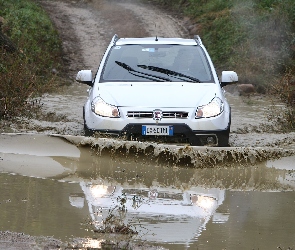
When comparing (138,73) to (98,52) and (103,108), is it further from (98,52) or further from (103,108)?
(98,52)

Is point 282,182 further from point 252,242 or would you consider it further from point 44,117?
point 44,117

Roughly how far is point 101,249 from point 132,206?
71.2 inches

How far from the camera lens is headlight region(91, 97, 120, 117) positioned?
9.79 m

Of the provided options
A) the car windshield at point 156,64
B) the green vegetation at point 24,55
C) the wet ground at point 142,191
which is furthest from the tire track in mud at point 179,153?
the green vegetation at point 24,55

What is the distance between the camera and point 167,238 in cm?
622

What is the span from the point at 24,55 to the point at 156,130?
956 centimetres

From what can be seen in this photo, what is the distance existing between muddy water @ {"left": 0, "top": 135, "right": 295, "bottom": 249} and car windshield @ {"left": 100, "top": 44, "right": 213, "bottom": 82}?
5.03ft

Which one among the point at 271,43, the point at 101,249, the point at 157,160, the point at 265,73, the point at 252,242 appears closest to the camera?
the point at 101,249

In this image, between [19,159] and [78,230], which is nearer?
[78,230]

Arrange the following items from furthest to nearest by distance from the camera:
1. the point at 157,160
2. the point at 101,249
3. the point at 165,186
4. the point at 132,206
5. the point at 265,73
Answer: the point at 265,73 < the point at 157,160 < the point at 165,186 < the point at 132,206 < the point at 101,249

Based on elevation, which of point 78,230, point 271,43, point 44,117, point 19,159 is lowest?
point 271,43

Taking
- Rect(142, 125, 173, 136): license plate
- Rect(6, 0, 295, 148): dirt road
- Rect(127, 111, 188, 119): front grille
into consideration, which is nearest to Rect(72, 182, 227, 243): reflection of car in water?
Rect(142, 125, 173, 136): license plate

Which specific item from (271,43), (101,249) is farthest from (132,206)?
(271,43)

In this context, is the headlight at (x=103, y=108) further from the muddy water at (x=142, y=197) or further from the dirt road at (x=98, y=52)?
the dirt road at (x=98, y=52)
